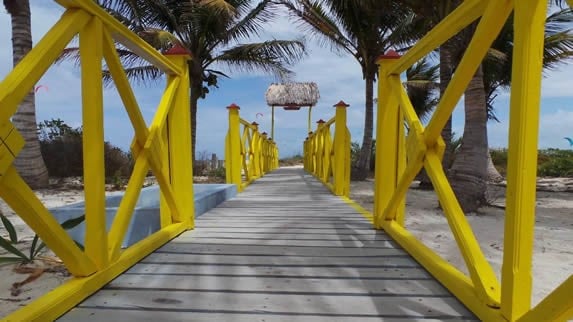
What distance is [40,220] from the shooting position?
1321 mm

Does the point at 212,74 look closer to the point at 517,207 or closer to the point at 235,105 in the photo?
the point at 235,105

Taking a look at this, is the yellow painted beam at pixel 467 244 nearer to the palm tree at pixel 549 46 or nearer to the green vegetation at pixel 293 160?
the palm tree at pixel 549 46

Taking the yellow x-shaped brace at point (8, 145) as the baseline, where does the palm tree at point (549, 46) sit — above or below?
above

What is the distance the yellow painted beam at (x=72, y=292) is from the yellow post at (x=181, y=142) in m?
0.63

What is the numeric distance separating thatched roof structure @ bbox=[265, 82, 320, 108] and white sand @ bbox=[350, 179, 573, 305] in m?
12.0

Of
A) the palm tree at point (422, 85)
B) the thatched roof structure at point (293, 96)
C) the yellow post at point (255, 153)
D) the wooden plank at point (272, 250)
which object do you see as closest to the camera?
the wooden plank at point (272, 250)

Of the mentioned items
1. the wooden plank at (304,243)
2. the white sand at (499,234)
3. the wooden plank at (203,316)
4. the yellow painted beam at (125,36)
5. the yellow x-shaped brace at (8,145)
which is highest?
the yellow painted beam at (125,36)

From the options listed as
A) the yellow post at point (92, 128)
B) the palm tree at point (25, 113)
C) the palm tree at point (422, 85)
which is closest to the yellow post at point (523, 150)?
the yellow post at point (92, 128)

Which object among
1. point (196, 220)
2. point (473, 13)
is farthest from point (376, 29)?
point (473, 13)

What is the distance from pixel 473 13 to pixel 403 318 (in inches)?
46.7

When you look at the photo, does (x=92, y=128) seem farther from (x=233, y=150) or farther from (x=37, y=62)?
(x=233, y=150)

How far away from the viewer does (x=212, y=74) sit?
1194cm

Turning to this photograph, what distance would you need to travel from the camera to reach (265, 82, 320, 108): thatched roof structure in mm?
19000

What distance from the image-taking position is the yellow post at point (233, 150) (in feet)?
20.2
